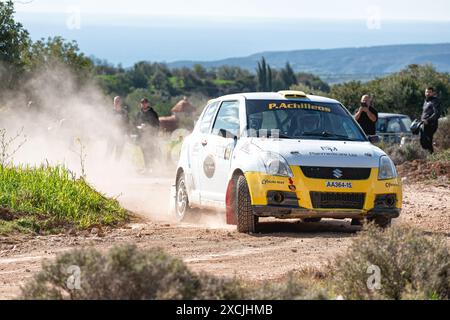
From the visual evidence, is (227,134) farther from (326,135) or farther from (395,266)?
(395,266)

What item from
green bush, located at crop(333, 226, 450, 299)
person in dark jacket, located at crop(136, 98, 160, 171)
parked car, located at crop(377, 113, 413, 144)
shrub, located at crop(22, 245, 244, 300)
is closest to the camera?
shrub, located at crop(22, 245, 244, 300)

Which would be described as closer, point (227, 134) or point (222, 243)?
point (222, 243)

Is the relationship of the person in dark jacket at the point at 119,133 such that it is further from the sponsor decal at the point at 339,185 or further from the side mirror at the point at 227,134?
the sponsor decal at the point at 339,185

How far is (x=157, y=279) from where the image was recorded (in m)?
6.14

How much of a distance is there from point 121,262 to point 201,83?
340 feet

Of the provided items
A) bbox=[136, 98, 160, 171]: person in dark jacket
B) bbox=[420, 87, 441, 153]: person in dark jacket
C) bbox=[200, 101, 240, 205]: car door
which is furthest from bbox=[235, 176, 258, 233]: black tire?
bbox=[420, 87, 441, 153]: person in dark jacket

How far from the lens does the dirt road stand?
10.2 meters

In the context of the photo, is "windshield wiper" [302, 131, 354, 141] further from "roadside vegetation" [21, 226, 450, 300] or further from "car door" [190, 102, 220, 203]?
"roadside vegetation" [21, 226, 450, 300]

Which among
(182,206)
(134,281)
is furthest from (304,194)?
(134,281)

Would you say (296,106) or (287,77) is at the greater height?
(296,106)

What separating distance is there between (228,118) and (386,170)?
2.25m

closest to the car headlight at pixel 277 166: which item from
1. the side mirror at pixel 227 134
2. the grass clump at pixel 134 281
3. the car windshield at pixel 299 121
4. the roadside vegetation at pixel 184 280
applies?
the car windshield at pixel 299 121

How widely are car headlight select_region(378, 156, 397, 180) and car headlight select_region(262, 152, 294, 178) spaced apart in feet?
3.62

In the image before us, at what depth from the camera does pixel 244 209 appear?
12.8 metres
